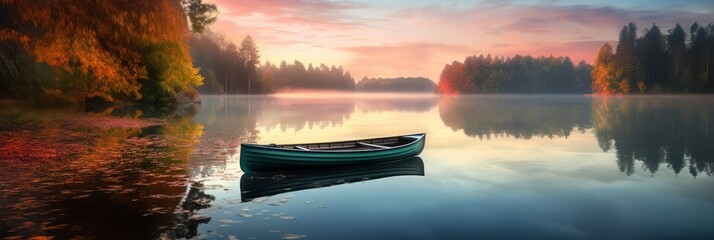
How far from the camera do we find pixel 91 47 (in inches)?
1273

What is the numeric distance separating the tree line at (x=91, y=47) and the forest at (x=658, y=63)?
12317cm

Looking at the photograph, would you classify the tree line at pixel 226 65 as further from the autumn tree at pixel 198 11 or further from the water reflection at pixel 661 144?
the water reflection at pixel 661 144

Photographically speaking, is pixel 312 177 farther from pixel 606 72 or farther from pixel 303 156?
pixel 606 72

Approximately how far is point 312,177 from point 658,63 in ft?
496

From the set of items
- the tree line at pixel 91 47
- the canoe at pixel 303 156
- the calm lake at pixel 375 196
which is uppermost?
the tree line at pixel 91 47

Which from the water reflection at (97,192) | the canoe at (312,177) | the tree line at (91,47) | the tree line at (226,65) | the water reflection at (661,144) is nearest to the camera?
the water reflection at (97,192)

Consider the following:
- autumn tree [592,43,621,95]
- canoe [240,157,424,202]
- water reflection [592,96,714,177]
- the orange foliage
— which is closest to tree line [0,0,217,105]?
the orange foliage

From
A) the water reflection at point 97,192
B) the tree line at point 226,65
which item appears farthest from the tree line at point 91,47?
the tree line at point 226,65

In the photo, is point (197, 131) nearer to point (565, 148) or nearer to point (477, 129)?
→ point (477, 129)

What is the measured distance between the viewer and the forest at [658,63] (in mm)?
134875

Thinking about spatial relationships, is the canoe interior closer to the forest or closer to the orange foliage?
the orange foliage

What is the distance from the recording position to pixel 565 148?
26.8 m

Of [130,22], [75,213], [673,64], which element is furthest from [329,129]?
[673,64]

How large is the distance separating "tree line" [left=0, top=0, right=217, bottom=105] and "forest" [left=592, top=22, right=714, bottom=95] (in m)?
123
